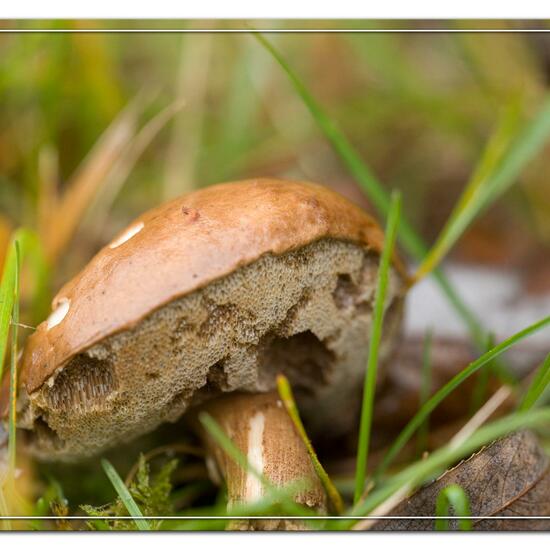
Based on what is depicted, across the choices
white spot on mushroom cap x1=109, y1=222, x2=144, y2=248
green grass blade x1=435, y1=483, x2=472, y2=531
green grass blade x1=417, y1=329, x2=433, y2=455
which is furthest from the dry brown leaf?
white spot on mushroom cap x1=109, y1=222, x2=144, y2=248

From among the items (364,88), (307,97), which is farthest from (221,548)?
(364,88)

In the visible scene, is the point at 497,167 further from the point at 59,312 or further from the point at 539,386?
the point at 59,312

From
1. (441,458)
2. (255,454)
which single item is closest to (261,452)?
(255,454)

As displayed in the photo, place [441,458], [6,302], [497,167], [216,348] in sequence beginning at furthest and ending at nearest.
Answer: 1. [497,167]
2. [6,302]
3. [216,348]
4. [441,458]

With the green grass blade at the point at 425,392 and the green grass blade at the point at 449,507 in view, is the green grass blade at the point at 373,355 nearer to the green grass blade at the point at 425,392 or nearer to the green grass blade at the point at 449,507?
the green grass blade at the point at 449,507

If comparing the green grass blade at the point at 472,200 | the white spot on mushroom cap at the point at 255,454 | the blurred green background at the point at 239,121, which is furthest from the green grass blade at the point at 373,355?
the blurred green background at the point at 239,121

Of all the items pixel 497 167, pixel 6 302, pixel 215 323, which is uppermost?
pixel 497 167

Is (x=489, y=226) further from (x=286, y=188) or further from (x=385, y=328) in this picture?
(x=286, y=188)
